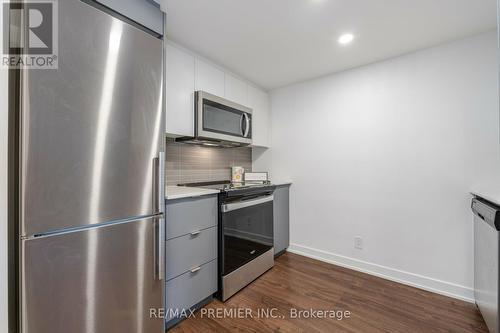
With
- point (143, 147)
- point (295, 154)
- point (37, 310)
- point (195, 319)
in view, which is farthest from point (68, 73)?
point (295, 154)

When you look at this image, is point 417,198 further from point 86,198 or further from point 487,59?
point 86,198

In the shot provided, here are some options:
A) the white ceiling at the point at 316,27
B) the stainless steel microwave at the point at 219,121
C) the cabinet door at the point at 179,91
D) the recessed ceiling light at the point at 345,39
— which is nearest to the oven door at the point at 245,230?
the stainless steel microwave at the point at 219,121

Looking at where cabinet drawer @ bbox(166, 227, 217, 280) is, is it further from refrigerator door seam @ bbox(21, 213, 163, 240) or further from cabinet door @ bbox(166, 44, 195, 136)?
cabinet door @ bbox(166, 44, 195, 136)

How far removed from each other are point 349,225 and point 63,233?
8.07 feet

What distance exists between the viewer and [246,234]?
2066 mm

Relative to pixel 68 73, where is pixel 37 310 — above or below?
Answer: below

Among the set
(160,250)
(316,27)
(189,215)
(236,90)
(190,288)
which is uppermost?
(316,27)

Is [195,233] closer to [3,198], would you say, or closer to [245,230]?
[245,230]

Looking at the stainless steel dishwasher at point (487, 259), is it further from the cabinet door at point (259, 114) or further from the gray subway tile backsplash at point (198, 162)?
the gray subway tile backsplash at point (198, 162)

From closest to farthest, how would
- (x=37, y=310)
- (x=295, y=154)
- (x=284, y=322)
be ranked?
1. (x=37, y=310)
2. (x=284, y=322)
3. (x=295, y=154)

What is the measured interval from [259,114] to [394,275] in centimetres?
234

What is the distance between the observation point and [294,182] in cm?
284

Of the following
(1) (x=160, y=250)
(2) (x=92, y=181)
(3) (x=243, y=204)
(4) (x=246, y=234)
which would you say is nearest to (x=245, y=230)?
(4) (x=246, y=234)

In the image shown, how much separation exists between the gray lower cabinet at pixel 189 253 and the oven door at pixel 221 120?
2.24 feet
